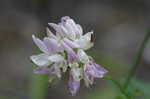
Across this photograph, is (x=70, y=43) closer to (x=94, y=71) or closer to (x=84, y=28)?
(x=94, y=71)

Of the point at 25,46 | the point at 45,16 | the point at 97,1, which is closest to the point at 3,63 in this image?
the point at 25,46

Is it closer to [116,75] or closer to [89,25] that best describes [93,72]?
[116,75]

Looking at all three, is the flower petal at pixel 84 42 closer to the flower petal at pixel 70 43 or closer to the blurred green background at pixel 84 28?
the flower petal at pixel 70 43

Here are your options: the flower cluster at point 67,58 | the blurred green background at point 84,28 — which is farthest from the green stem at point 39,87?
the flower cluster at point 67,58

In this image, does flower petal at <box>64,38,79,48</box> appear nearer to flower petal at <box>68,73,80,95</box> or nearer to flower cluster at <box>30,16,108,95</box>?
flower cluster at <box>30,16,108,95</box>

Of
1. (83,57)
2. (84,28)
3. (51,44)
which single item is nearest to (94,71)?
(83,57)
